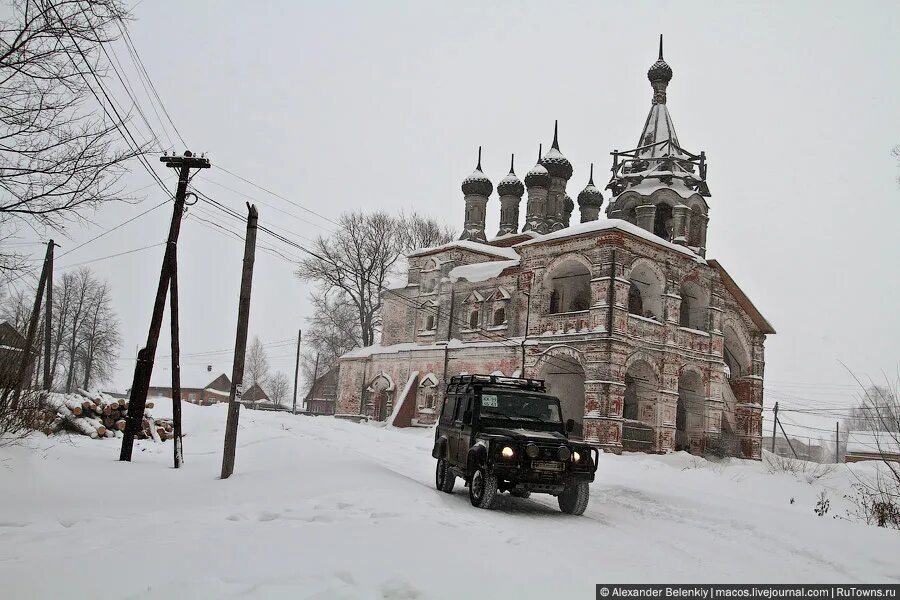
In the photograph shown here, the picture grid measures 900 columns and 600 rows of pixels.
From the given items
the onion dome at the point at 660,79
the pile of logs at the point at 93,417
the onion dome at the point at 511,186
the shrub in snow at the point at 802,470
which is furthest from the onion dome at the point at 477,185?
the pile of logs at the point at 93,417

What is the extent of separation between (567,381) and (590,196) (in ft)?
57.1

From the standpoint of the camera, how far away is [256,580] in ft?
17.8

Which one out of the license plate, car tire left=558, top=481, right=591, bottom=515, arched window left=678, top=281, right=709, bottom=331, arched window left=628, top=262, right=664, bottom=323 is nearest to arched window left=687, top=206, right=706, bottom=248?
arched window left=678, top=281, right=709, bottom=331

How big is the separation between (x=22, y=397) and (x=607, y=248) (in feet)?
68.7


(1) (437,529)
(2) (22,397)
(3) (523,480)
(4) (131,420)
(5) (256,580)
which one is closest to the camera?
(5) (256,580)

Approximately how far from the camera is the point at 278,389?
119625 millimetres

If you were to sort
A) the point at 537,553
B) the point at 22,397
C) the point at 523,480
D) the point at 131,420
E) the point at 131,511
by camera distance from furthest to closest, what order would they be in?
1. the point at 131,420
2. the point at 22,397
3. the point at 523,480
4. the point at 131,511
5. the point at 537,553

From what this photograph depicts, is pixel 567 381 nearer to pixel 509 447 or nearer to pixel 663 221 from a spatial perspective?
pixel 663 221

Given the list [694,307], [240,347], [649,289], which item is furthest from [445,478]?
[694,307]

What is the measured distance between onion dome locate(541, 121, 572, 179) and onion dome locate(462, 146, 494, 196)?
355 cm

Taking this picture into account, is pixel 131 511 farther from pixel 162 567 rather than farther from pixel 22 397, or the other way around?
pixel 22 397

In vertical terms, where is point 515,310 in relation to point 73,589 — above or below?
above

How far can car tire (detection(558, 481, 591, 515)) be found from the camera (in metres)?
10.9

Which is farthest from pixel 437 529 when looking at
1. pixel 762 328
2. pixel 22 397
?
pixel 762 328
